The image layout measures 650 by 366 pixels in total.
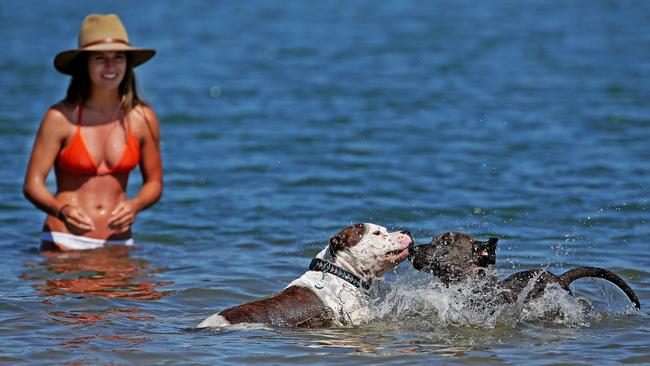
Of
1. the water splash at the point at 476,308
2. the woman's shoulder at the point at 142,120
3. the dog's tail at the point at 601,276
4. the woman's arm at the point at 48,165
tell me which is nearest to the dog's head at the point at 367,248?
the water splash at the point at 476,308

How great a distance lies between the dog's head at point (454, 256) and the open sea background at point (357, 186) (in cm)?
16

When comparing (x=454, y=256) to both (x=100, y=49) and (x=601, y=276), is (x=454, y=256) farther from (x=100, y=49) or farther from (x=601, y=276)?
(x=100, y=49)

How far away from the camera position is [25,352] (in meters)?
7.75

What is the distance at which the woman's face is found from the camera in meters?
10.3

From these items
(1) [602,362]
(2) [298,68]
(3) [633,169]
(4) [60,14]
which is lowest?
(1) [602,362]

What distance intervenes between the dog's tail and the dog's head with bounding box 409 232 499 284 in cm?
53

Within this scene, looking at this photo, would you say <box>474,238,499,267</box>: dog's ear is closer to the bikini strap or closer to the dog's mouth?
the dog's mouth

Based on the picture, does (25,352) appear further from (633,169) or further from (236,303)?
(633,169)

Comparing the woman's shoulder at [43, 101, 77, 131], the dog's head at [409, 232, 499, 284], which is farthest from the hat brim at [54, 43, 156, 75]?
the dog's head at [409, 232, 499, 284]

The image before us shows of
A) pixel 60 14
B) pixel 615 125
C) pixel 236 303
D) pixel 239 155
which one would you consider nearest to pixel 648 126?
pixel 615 125

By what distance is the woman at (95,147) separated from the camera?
33.8 feet

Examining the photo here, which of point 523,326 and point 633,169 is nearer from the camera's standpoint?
point 523,326

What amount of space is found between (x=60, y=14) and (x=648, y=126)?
2459cm

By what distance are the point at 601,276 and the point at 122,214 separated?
13.8 ft
